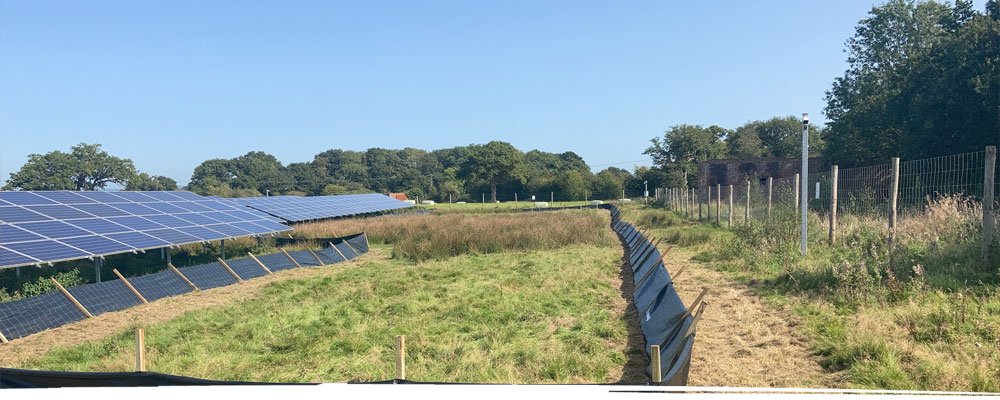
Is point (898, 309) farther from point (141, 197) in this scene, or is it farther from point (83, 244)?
point (141, 197)

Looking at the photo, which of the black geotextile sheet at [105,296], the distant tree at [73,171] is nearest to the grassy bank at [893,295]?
Result: the black geotextile sheet at [105,296]

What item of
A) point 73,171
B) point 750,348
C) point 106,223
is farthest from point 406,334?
point 73,171

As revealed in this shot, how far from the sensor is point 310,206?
3009 centimetres

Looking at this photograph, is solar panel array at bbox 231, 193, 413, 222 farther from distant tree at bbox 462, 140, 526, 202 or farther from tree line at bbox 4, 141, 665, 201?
distant tree at bbox 462, 140, 526, 202

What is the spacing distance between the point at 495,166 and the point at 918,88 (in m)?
56.3

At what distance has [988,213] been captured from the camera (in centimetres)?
623

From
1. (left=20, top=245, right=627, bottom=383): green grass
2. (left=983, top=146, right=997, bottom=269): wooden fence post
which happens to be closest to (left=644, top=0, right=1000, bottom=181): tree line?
(left=983, top=146, right=997, bottom=269): wooden fence post

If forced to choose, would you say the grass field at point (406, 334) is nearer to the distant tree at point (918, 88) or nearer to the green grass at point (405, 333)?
the green grass at point (405, 333)

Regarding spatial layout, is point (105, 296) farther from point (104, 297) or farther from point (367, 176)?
point (367, 176)

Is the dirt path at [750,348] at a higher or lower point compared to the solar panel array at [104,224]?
lower

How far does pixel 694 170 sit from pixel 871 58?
29.8m

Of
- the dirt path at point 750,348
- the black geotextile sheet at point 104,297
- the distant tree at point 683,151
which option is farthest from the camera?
the distant tree at point 683,151

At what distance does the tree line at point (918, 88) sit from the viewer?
20.4 meters

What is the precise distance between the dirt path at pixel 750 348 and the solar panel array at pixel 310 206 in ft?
71.2
